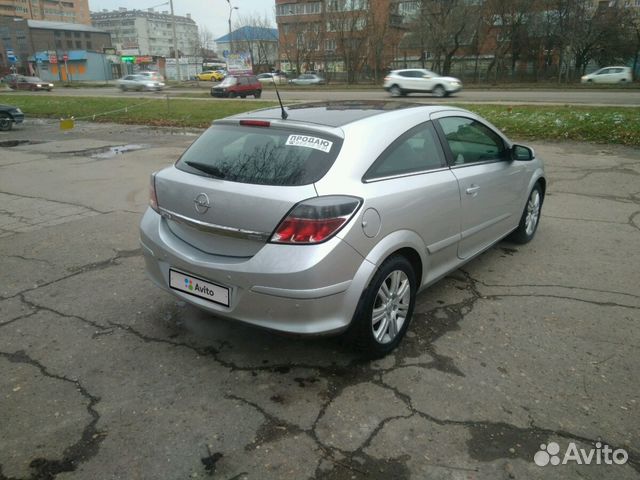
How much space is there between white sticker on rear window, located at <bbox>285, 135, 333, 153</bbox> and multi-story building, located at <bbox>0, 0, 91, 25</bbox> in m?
130

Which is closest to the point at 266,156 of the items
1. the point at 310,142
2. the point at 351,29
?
the point at 310,142

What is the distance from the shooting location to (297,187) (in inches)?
110

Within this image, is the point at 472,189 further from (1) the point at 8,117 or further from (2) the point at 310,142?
(1) the point at 8,117

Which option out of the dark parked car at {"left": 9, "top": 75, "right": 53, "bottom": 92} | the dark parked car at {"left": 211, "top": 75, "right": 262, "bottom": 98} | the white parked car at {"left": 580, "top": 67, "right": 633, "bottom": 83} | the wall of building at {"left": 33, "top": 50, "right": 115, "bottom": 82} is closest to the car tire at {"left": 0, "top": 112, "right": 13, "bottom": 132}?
the dark parked car at {"left": 211, "top": 75, "right": 262, "bottom": 98}

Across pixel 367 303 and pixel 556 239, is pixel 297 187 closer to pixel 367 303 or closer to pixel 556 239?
pixel 367 303

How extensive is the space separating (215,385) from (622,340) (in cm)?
272

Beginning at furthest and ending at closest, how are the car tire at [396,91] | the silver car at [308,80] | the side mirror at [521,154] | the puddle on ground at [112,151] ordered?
the silver car at [308,80], the car tire at [396,91], the puddle on ground at [112,151], the side mirror at [521,154]

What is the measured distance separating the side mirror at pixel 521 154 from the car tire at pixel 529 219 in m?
0.55

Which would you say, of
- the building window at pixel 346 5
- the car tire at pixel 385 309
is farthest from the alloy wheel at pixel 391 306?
the building window at pixel 346 5

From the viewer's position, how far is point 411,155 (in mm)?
3420

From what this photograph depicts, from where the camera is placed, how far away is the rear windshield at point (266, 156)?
2.89 metres

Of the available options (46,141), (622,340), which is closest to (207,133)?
(622,340)

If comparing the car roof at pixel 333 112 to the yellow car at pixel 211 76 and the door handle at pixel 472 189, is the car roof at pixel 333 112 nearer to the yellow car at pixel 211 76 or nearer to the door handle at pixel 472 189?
the door handle at pixel 472 189

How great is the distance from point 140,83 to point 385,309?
1626 inches
